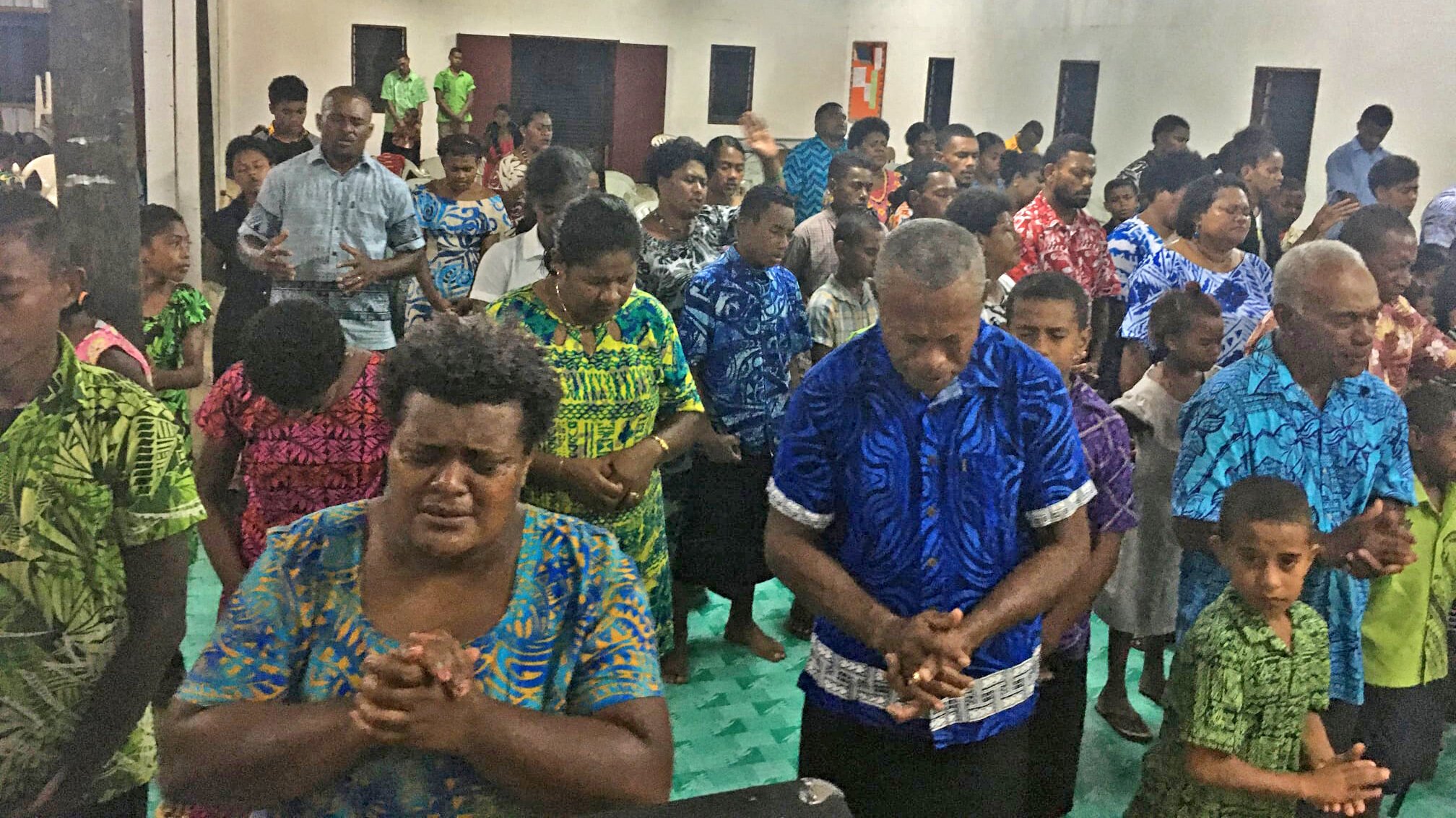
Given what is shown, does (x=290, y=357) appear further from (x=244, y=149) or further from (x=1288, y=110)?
(x=1288, y=110)

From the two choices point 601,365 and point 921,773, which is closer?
point 921,773

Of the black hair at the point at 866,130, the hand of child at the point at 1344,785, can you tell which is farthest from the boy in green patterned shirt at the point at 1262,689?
the black hair at the point at 866,130

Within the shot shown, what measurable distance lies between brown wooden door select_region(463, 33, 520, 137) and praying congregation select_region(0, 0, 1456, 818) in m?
9.29

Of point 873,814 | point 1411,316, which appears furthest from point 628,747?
point 1411,316

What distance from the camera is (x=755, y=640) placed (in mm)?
4918

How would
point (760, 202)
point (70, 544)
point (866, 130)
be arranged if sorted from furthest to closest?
1. point (866, 130)
2. point (760, 202)
3. point (70, 544)

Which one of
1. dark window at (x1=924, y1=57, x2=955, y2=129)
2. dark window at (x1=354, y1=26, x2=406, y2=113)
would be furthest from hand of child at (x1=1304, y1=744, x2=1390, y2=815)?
dark window at (x1=354, y1=26, x2=406, y2=113)

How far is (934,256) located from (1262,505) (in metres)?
1.05

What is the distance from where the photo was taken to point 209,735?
170 cm

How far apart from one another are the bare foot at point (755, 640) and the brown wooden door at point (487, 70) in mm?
11960

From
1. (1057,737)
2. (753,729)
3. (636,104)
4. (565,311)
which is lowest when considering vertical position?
(753,729)

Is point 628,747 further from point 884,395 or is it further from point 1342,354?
point 1342,354

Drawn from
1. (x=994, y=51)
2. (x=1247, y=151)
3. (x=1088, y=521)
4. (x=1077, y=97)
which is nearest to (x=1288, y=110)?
(x=1077, y=97)

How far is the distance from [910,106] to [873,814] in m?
14.8
